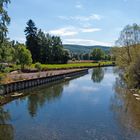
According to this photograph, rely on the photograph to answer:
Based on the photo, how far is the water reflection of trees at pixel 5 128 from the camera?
28734mm

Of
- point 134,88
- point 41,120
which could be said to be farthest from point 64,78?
point 41,120

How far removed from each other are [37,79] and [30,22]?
6425cm

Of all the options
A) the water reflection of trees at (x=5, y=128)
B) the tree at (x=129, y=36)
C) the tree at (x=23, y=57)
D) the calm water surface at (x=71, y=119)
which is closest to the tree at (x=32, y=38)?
the tree at (x=23, y=57)

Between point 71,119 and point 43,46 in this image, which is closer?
point 71,119

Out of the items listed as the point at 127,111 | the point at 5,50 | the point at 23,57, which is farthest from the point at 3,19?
the point at 23,57

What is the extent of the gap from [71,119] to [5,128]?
25.2ft

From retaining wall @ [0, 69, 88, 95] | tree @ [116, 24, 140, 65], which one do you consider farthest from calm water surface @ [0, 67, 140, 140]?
tree @ [116, 24, 140, 65]

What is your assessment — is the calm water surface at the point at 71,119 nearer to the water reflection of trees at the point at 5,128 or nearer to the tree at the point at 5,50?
the water reflection of trees at the point at 5,128

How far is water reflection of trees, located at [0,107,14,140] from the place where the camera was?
94.3 feet

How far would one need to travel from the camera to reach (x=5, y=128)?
1248 inches

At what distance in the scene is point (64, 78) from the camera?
98.4 m

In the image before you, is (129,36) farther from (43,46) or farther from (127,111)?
(43,46)

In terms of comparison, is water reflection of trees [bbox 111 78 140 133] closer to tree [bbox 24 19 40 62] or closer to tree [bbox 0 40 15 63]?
tree [bbox 0 40 15 63]

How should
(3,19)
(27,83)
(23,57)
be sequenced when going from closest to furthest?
(3,19) < (27,83) < (23,57)
